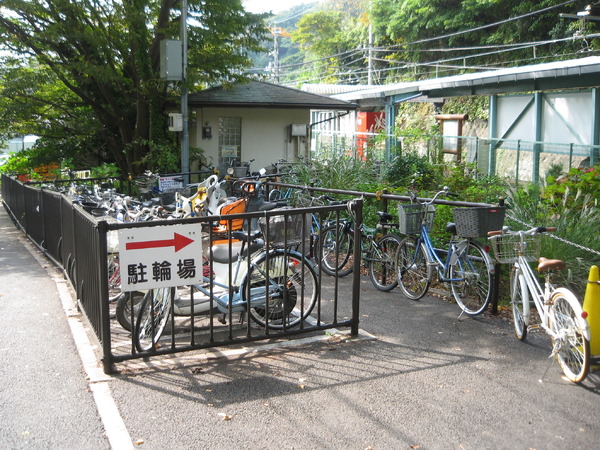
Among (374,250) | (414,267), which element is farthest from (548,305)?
(374,250)

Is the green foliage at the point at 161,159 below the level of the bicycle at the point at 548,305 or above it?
above

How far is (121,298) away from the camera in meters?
6.02

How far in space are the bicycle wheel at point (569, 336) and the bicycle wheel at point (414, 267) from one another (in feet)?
6.74

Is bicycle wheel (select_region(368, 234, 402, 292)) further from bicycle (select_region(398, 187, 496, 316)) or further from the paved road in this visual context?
the paved road

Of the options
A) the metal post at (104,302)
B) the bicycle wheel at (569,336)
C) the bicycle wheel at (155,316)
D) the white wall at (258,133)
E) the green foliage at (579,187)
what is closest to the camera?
the bicycle wheel at (569,336)

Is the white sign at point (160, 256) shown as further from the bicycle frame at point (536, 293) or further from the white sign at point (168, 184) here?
the white sign at point (168, 184)

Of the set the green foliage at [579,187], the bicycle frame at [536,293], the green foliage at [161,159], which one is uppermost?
the green foliage at [161,159]

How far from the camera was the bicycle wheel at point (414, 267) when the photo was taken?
7.34m

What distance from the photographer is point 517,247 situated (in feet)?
19.1

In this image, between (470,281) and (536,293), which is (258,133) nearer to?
(470,281)

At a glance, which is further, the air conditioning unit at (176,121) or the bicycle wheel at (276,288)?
the air conditioning unit at (176,121)

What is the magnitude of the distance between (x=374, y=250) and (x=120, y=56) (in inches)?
479

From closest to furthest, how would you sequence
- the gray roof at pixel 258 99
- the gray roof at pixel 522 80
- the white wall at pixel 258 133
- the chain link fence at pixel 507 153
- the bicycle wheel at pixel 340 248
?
the bicycle wheel at pixel 340 248, the chain link fence at pixel 507 153, the gray roof at pixel 522 80, the gray roof at pixel 258 99, the white wall at pixel 258 133

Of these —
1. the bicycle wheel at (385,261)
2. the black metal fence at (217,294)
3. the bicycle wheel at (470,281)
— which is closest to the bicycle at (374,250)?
the bicycle wheel at (385,261)
